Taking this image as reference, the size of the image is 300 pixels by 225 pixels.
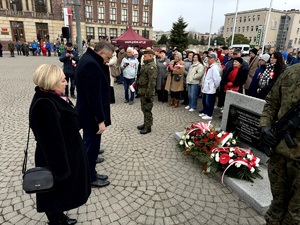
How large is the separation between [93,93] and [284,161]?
229 centimetres

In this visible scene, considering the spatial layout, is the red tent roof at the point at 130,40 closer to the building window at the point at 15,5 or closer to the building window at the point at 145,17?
the building window at the point at 15,5

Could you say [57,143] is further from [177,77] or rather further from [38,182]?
[177,77]

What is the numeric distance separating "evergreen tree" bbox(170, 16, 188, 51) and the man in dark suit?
110ft

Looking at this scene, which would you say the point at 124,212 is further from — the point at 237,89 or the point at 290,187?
the point at 237,89

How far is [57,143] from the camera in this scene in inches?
74.5

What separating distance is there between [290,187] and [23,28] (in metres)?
45.8

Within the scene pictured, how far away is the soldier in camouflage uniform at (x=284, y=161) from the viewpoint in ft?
6.31

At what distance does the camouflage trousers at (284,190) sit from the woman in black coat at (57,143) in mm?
1944

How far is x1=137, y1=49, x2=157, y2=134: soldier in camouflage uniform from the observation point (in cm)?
525

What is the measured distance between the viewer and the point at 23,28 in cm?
3803

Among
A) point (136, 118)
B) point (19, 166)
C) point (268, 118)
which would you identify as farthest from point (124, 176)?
point (136, 118)

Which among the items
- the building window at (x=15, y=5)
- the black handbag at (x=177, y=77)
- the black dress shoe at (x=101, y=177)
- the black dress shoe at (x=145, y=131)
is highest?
the building window at (x=15, y=5)

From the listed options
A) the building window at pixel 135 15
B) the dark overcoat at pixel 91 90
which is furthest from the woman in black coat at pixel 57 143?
the building window at pixel 135 15

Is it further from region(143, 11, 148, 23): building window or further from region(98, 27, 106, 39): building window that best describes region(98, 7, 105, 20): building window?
region(143, 11, 148, 23): building window
